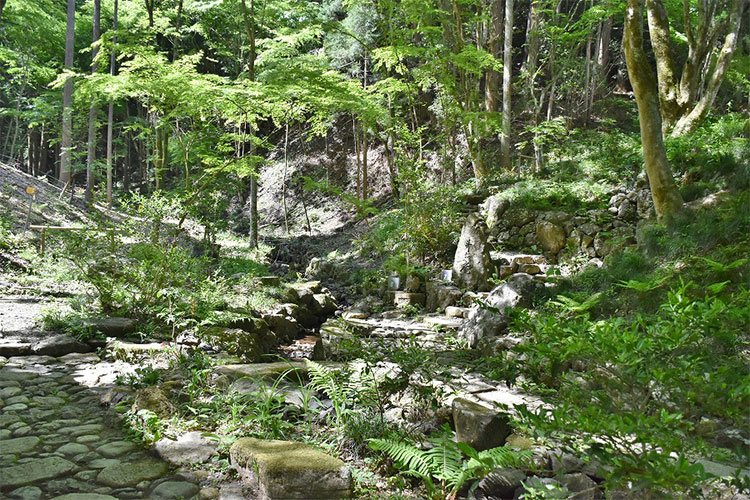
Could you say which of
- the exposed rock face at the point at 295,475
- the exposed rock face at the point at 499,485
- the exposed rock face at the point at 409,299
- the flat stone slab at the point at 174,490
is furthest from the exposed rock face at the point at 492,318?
the flat stone slab at the point at 174,490

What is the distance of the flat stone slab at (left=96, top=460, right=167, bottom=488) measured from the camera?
8.16 feet

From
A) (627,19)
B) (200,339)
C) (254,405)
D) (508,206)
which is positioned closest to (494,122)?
(508,206)

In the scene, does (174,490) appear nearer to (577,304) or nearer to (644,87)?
(577,304)

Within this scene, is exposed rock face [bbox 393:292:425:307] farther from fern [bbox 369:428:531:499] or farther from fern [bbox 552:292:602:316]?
fern [bbox 369:428:531:499]

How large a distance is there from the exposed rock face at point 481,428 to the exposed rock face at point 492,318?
8.80 feet

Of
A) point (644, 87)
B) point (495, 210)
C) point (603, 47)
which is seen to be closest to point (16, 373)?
point (644, 87)

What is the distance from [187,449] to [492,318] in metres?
3.98

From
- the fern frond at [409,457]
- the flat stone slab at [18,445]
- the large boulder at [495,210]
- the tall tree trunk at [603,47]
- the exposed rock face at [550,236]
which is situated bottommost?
the flat stone slab at [18,445]

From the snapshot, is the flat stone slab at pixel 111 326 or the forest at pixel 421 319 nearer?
the forest at pixel 421 319

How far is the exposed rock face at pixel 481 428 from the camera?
→ 2.79 metres

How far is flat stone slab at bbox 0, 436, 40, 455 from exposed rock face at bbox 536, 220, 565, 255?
27.5ft

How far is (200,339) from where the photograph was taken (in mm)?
5160

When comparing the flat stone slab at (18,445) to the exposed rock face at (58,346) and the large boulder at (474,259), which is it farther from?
the large boulder at (474,259)

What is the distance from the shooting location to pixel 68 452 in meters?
2.79
